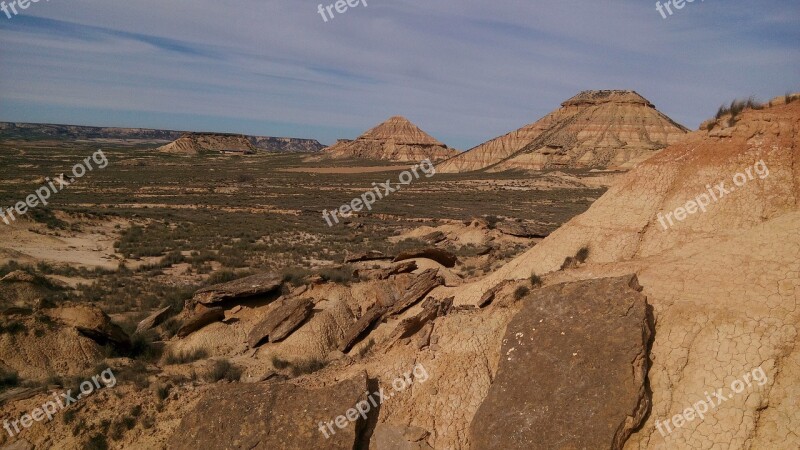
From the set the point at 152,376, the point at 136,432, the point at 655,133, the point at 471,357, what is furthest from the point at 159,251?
the point at 655,133

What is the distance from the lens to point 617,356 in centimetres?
692

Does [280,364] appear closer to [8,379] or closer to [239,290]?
[239,290]

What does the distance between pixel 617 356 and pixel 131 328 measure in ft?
42.0

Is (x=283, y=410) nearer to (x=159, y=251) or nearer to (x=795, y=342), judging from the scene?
(x=795, y=342)

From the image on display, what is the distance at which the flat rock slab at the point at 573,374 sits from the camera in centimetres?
650

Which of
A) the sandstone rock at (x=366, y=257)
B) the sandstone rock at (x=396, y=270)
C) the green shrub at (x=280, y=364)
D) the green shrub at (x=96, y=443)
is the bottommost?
the green shrub at (x=280, y=364)

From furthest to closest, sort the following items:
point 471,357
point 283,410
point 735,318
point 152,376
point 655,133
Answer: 1. point 655,133
2. point 152,376
3. point 471,357
4. point 283,410
5. point 735,318

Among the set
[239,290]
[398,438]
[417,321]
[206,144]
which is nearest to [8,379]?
[239,290]

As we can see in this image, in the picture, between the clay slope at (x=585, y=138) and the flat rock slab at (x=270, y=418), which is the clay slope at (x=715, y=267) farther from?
the clay slope at (x=585, y=138)

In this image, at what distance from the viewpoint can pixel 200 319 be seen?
1305 centimetres

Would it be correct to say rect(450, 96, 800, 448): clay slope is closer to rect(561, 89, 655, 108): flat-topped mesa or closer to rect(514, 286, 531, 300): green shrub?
rect(514, 286, 531, 300): green shrub

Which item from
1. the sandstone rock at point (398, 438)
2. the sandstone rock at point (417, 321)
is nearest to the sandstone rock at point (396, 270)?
the sandstone rock at point (417, 321)

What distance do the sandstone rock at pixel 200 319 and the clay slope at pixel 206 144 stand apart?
155 meters

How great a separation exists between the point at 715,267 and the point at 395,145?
5849 inches
